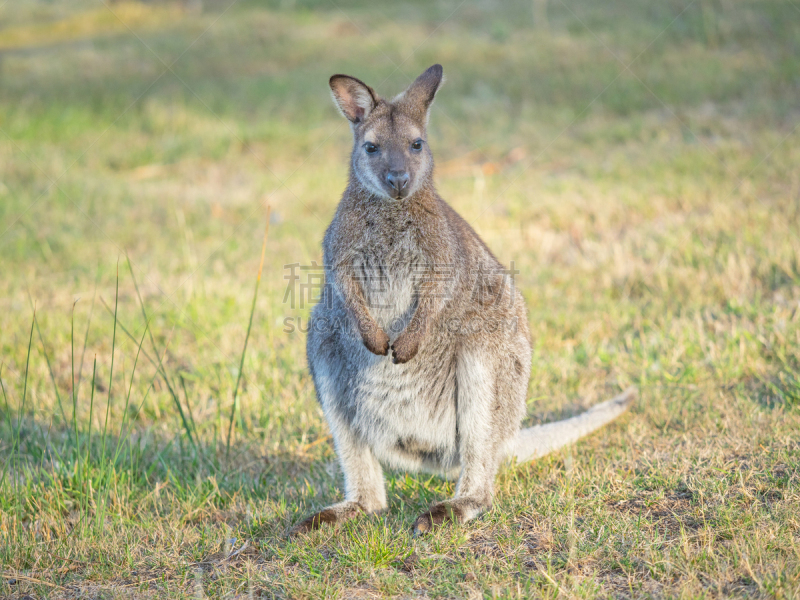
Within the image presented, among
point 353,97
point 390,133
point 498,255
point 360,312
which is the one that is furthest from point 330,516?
point 498,255

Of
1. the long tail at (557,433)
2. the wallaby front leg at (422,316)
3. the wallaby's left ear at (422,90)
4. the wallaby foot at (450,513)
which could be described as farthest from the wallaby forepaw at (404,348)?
the wallaby's left ear at (422,90)

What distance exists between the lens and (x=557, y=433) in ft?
10.6

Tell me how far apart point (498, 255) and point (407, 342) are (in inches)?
134

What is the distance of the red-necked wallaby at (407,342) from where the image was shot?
111 inches

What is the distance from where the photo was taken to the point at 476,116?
30.7 feet

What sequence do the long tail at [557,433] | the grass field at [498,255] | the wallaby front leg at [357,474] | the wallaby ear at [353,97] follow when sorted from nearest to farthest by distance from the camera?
the grass field at [498,255], the wallaby front leg at [357,474], the wallaby ear at [353,97], the long tail at [557,433]

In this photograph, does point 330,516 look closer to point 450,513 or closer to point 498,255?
point 450,513

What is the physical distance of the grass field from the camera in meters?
2.53

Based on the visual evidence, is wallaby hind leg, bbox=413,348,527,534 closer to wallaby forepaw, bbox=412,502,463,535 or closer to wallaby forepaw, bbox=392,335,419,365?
wallaby forepaw, bbox=412,502,463,535

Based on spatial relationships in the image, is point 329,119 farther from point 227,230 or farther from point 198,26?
point 198,26

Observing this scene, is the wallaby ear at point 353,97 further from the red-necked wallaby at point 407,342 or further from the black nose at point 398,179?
the black nose at point 398,179

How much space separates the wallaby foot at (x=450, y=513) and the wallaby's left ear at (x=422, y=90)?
1.60 meters

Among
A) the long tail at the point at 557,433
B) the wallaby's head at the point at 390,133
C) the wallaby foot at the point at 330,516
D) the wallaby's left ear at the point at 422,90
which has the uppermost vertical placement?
the wallaby's left ear at the point at 422,90

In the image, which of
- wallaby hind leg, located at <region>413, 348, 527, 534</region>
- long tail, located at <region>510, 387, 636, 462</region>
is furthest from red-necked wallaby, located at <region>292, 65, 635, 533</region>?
long tail, located at <region>510, 387, 636, 462</region>
